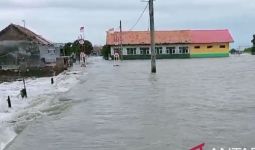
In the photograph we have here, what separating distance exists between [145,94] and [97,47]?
142 m

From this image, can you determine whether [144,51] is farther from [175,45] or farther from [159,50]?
[175,45]

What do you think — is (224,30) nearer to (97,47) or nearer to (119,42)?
(119,42)

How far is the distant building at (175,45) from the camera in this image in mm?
89625

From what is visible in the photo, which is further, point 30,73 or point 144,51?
Result: point 144,51

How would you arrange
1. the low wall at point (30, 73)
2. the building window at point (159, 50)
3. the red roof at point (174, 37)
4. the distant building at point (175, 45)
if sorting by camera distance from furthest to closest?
1. the red roof at point (174, 37)
2. the building window at point (159, 50)
3. the distant building at point (175, 45)
4. the low wall at point (30, 73)

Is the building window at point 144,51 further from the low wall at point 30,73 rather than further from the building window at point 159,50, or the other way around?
the low wall at point 30,73

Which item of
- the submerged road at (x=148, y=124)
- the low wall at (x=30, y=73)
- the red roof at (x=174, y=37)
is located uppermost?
the red roof at (x=174, y=37)

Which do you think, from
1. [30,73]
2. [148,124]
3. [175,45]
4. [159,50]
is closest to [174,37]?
[175,45]

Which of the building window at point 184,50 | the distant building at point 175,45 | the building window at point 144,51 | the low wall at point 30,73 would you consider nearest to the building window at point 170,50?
the distant building at point 175,45

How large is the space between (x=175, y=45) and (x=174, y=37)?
84.2 inches

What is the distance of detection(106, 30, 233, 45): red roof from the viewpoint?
295 ft

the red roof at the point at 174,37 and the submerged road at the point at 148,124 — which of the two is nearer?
the submerged road at the point at 148,124

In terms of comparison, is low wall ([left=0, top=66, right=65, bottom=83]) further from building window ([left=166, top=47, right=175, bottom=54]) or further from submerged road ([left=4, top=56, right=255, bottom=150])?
building window ([left=166, top=47, right=175, bottom=54])

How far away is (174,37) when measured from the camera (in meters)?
91.4
